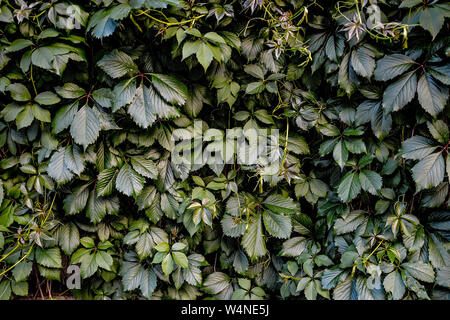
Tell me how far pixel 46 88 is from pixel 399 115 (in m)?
1.55

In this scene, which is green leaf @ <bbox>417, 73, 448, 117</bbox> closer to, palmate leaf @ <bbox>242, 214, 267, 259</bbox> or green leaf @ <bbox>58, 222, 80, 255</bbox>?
palmate leaf @ <bbox>242, 214, 267, 259</bbox>

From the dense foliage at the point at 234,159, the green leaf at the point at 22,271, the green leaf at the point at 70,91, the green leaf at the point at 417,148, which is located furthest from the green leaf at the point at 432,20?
the green leaf at the point at 22,271

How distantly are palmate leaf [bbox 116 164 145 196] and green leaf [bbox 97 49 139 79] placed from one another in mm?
392

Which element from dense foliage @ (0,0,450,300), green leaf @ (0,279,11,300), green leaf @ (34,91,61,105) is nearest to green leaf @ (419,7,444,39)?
dense foliage @ (0,0,450,300)

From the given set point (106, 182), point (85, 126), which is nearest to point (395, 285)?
point (106, 182)

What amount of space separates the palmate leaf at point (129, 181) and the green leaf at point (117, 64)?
39 cm

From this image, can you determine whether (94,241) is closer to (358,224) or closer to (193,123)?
(193,123)

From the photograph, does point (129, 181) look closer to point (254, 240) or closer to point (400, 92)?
point (254, 240)

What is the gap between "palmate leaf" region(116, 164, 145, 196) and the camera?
4.21ft

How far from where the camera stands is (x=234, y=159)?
1428mm

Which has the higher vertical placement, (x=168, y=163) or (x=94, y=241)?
(x=168, y=163)

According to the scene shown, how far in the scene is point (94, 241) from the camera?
1482 millimetres
